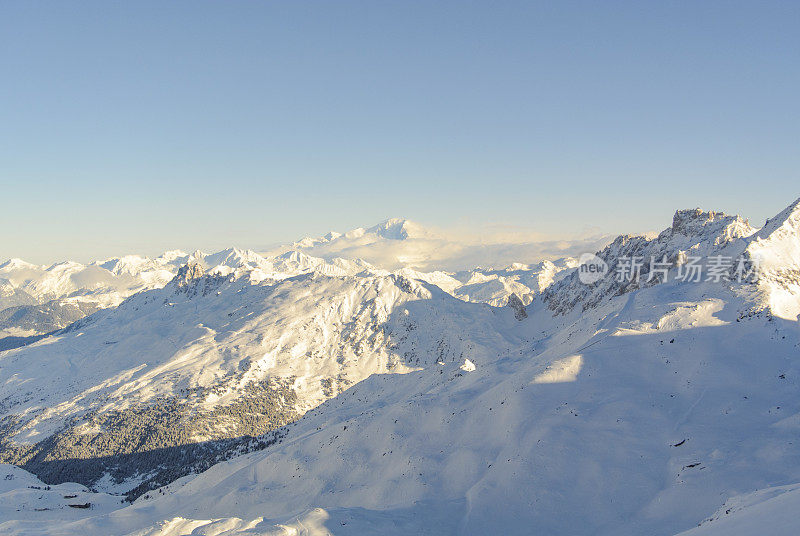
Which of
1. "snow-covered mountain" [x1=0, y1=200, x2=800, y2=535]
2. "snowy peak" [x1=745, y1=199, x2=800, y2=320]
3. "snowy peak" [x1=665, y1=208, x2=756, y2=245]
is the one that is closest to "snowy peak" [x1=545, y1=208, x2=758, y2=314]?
"snowy peak" [x1=665, y1=208, x2=756, y2=245]

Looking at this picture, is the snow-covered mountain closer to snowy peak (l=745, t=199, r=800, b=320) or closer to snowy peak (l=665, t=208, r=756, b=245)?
snowy peak (l=745, t=199, r=800, b=320)

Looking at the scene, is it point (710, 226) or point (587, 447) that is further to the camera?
point (710, 226)

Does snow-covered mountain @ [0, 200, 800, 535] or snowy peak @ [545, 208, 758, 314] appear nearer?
snow-covered mountain @ [0, 200, 800, 535]

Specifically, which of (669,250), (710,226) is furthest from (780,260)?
(710,226)

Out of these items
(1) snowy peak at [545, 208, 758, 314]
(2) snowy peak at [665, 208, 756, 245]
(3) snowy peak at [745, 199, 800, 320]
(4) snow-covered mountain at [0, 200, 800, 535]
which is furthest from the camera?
(2) snowy peak at [665, 208, 756, 245]

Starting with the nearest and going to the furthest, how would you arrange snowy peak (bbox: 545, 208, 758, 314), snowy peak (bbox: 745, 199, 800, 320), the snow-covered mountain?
the snow-covered mountain → snowy peak (bbox: 745, 199, 800, 320) → snowy peak (bbox: 545, 208, 758, 314)

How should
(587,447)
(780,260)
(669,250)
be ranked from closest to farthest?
(587,447) < (780,260) < (669,250)

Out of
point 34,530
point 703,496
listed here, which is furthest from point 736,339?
point 34,530

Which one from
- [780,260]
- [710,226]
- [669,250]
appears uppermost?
[710,226]

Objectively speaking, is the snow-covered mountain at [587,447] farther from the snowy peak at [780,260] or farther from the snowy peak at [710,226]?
the snowy peak at [710,226]

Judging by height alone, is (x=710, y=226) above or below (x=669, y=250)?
above

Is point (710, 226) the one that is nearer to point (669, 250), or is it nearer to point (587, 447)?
point (669, 250)
